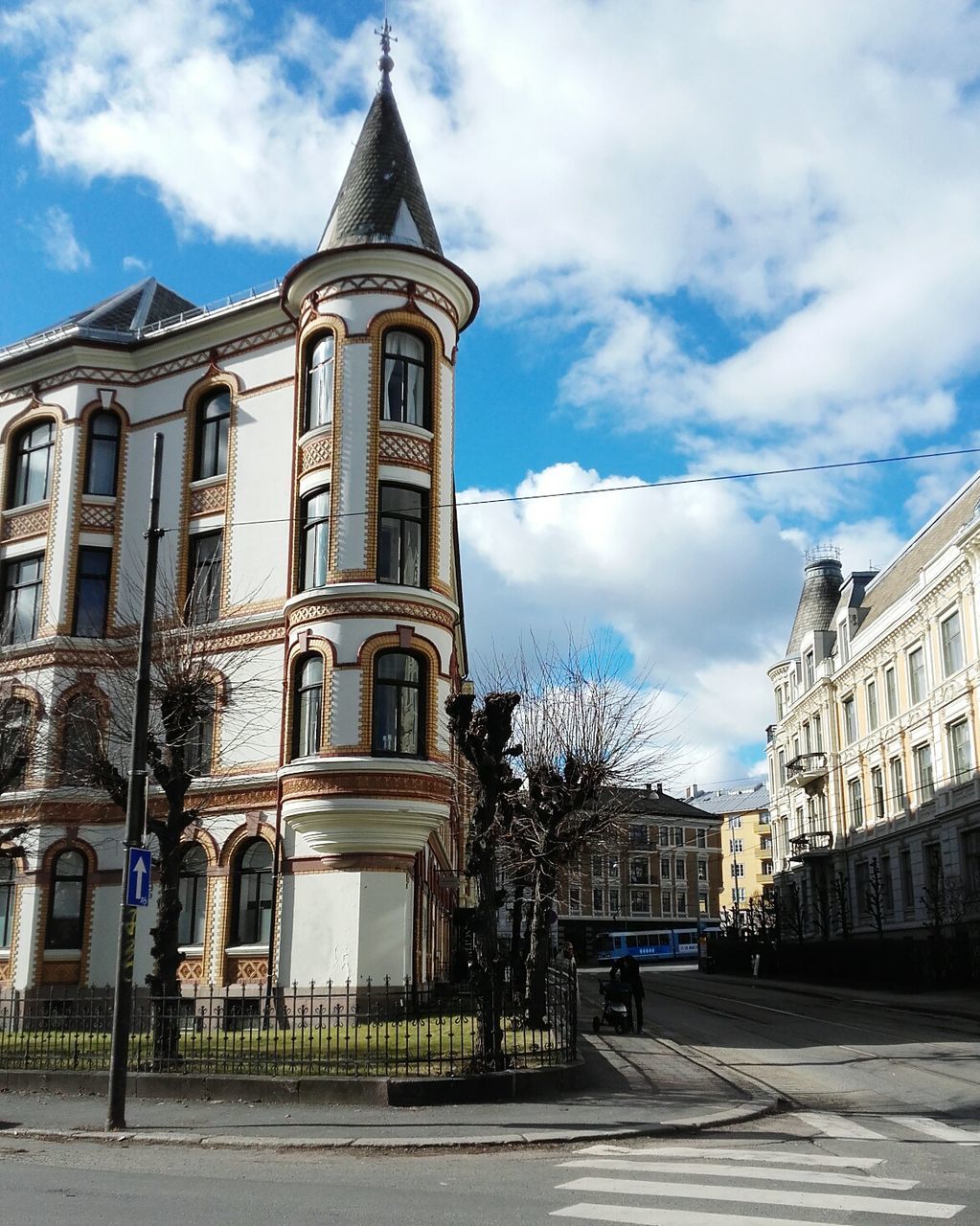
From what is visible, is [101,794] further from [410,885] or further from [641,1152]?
[641,1152]

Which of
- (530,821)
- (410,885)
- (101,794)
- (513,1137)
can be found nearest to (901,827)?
(530,821)

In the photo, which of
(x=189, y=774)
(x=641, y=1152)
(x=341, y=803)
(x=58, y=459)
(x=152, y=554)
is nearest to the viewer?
(x=641, y=1152)

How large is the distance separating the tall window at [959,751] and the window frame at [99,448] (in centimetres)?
2832

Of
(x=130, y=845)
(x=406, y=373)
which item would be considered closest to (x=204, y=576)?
(x=406, y=373)

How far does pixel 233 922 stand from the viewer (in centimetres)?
2527

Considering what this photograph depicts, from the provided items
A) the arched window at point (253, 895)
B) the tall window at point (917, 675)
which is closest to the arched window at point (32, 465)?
the arched window at point (253, 895)

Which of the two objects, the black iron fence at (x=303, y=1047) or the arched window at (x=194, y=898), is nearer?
the black iron fence at (x=303, y=1047)

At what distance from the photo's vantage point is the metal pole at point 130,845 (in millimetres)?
13031

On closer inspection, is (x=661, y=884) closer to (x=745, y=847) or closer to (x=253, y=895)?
(x=745, y=847)

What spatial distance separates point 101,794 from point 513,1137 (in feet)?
58.1

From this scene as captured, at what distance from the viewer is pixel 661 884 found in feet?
337

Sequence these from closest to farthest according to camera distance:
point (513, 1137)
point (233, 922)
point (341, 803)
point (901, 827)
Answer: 1. point (513, 1137)
2. point (341, 803)
3. point (233, 922)
4. point (901, 827)

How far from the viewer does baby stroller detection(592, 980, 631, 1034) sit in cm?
2353

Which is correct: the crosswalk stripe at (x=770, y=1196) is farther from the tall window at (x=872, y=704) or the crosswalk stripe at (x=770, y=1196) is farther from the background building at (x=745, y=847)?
the background building at (x=745, y=847)
